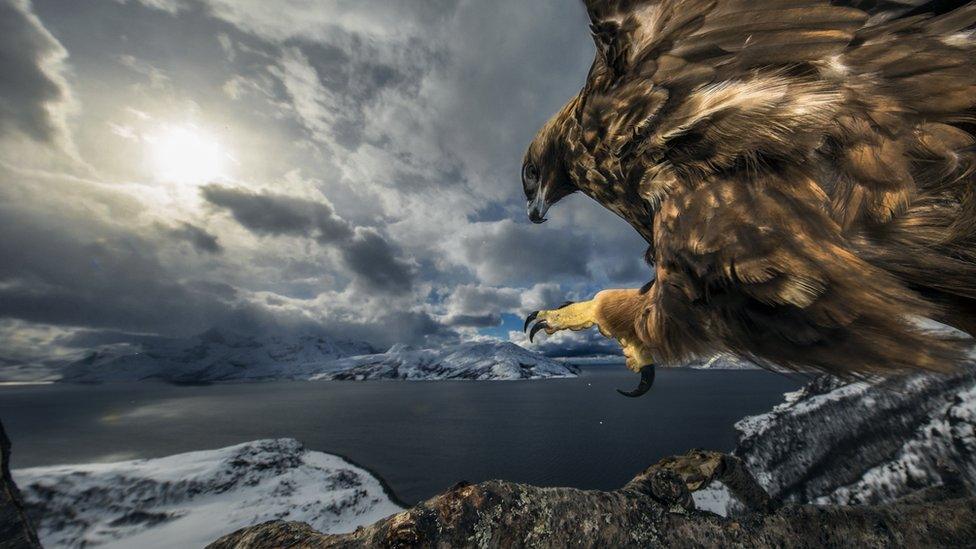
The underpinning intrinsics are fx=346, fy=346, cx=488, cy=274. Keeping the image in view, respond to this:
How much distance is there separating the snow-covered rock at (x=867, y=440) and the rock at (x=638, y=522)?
2.41 ft

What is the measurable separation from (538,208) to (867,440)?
4505 millimetres

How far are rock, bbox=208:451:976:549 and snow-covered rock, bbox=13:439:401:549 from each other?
11348 mm

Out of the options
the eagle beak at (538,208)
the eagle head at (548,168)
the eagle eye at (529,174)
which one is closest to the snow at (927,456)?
the eagle head at (548,168)

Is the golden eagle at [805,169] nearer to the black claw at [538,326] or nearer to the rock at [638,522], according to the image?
the rock at [638,522]

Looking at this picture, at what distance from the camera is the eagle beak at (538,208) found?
4.32 metres

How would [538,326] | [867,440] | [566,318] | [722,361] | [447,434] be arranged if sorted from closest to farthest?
1. [722,361]
2. [566,318]
3. [538,326]
4. [867,440]
5. [447,434]

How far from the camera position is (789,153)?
5.57 feet

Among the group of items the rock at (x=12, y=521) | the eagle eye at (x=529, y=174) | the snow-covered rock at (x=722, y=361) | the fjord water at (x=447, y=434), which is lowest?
the fjord water at (x=447, y=434)

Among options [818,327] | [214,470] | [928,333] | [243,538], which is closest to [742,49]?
[818,327]

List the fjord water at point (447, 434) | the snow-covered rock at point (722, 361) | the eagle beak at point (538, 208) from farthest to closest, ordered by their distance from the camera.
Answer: the fjord water at point (447, 434) → the eagle beak at point (538, 208) → the snow-covered rock at point (722, 361)

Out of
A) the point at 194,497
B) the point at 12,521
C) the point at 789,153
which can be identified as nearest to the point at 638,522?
the point at 789,153

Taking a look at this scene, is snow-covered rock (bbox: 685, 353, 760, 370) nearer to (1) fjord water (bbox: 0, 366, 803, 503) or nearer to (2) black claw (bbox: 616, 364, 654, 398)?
(2) black claw (bbox: 616, 364, 654, 398)

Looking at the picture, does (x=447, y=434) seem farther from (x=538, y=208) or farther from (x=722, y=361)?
(x=722, y=361)

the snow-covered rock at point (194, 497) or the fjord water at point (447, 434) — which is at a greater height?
the snow-covered rock at point (194, 497)
